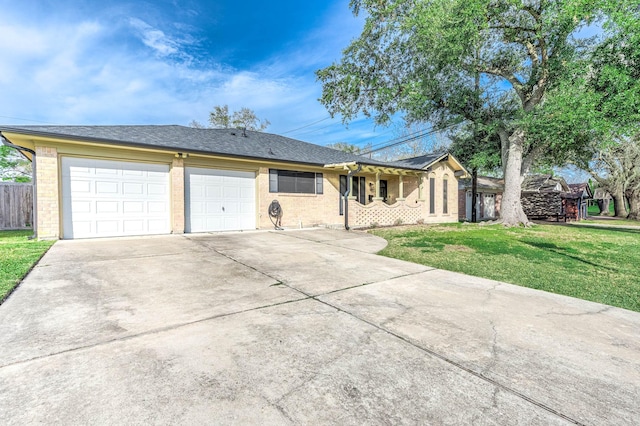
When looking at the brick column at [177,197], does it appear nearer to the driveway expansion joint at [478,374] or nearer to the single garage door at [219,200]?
the single garage door at [219,200]

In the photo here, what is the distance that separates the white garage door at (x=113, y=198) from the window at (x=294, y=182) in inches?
149

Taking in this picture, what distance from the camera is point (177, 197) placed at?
9.22m

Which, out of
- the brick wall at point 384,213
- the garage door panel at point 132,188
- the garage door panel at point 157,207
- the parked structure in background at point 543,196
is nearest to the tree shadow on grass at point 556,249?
the brick wall at point 384,213

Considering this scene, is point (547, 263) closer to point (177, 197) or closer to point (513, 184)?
point (177, 197)

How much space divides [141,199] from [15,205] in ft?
21.7

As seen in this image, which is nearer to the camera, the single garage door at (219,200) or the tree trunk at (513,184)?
the single garage door at (219,200)

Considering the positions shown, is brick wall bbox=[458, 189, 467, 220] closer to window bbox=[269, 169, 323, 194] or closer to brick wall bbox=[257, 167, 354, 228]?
brick wall bbox=[257, 167, 354, 228]

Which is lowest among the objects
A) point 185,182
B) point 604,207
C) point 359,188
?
point 604,207

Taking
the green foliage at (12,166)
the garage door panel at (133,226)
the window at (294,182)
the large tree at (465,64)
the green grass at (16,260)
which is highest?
the large tree at (465,64)

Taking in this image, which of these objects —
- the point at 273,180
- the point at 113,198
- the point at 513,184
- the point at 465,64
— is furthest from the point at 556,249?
the point at 113,198

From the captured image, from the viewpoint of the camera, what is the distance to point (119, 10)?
10.4 m

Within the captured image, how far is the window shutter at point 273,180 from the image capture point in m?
11.2

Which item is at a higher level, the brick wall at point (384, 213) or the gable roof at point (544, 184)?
the gable roof at point (544, 184)

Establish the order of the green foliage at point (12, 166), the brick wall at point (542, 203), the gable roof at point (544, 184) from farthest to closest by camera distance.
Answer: the gable roof at point (544, 184) < the brick wall at point (542, 203) < the green foliage at point (12, 166)
